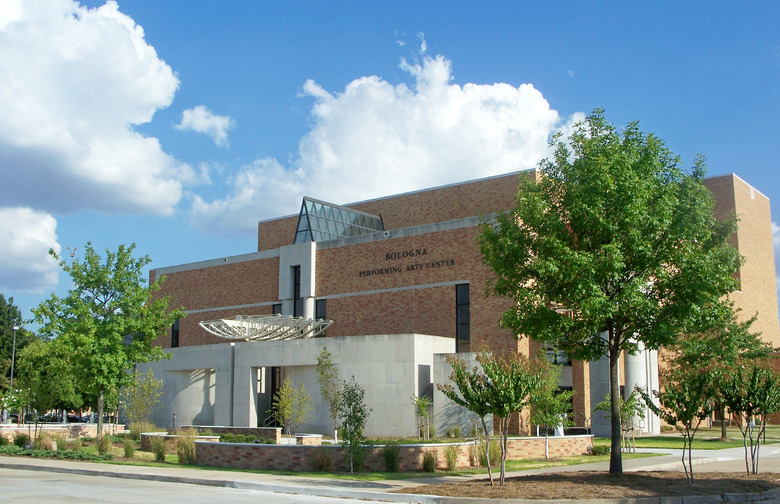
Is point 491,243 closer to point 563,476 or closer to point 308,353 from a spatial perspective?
point 563,476

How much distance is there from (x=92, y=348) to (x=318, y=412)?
44.6ft

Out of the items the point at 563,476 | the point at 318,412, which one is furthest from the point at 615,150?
the point at 318,412

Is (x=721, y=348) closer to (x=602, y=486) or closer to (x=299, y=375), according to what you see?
(x=299, y=375)

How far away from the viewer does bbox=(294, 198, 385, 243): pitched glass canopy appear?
54.0 metres

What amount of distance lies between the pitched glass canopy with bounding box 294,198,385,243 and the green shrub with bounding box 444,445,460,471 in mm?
31524

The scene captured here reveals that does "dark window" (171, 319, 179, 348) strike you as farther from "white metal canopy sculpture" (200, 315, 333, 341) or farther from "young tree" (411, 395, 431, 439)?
"young tree" (411, 395, 431, 439)

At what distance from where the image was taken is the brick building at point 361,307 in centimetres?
3975

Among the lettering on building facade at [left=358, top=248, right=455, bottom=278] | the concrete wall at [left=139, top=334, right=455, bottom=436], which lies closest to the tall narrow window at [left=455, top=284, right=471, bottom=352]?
the concrete wall at [left=139, top=334, right=455, bottom=436]

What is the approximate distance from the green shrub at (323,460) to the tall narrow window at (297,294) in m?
29.2

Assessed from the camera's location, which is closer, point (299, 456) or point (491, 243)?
point (491, 243)

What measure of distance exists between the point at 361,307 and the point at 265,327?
20.9ft

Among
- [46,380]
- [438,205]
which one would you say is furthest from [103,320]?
[438,205]

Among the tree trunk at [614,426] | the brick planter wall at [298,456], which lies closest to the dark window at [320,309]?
the brick planter wall at [298,456]

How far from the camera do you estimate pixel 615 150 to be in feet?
65.1
